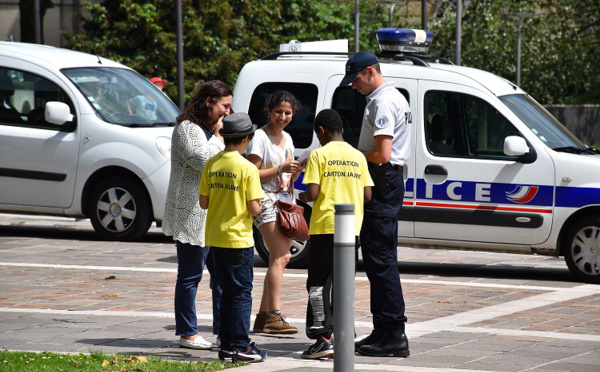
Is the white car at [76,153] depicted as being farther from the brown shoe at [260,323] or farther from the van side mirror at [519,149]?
the brown shoe at [260,323]

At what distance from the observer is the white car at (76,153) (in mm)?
12180

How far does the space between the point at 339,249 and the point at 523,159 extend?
5.17 m

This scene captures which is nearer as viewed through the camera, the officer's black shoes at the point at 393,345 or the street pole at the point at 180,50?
the officer's black shoes at the point at 393,345

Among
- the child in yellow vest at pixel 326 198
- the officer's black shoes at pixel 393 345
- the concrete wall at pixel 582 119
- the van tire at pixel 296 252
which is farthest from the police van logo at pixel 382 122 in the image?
the concrete wall at pixel 582 119

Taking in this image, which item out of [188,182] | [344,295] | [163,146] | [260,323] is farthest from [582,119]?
[344,295]

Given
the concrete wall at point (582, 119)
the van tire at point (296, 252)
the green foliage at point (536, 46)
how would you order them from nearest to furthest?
the van tire at point (296, 252), the concrete wall at point (582, 119), the green foliage at point (536, 46)

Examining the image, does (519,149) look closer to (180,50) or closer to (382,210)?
(382,210)

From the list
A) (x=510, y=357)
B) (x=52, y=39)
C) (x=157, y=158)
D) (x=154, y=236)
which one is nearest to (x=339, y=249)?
(x=510, y=357)

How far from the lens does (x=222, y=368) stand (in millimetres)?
6168

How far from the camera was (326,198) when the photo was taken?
6.63 meters

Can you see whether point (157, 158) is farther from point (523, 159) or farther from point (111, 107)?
point (523, 159)

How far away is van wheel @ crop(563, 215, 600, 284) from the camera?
31.9 ft

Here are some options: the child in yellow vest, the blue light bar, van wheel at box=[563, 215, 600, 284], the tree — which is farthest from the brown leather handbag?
the tree

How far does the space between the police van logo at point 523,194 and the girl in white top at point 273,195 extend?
3075mm
